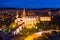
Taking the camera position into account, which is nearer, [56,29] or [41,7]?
[56,29]

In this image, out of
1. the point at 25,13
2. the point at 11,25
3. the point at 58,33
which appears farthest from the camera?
the point at 25,13

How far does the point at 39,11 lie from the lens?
221cm

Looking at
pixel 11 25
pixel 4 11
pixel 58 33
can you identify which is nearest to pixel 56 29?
pixel 58 33

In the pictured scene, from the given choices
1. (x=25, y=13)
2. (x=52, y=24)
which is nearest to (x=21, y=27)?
(x=25, y=13)

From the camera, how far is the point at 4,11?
224 cm

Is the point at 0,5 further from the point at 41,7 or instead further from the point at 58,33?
the point at 58,33

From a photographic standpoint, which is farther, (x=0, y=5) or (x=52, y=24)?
(x=0, y=5)

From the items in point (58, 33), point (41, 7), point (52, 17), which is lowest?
point (58, 33)

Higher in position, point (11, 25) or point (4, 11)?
point (4, 11)

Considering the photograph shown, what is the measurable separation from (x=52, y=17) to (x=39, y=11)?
8.8 inches

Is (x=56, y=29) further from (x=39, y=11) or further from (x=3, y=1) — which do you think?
(x=3, y=1)

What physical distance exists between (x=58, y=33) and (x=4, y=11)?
33.7 inches

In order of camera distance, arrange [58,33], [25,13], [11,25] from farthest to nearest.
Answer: [25,13] < [11,25] < [58,33]

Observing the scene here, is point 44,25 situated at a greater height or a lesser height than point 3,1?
lesser
